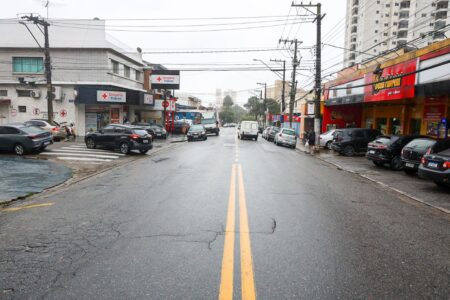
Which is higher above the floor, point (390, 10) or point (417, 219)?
point (390, 10)

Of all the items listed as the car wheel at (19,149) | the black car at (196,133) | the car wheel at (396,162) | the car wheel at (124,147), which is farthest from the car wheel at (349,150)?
the car wheel at (19,149)

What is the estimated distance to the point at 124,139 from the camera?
18.5 m

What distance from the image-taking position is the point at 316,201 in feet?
25.5

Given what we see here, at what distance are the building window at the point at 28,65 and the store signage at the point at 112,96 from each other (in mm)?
6571

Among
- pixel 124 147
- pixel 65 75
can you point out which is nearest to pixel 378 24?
pixel 65 75

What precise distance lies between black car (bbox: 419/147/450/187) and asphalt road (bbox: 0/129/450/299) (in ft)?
5.67

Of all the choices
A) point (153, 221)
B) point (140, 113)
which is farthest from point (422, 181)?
point (140, 113)

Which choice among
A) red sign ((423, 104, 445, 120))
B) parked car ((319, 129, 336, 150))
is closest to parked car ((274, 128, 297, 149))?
parked car ((319, 129, 336, 150))

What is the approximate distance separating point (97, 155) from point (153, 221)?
12.6 metres

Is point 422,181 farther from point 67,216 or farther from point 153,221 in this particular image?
point 67,216

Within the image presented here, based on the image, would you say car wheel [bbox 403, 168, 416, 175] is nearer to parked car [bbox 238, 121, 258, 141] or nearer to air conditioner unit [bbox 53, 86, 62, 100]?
parked car [bbox 238, 121, 258, 141]

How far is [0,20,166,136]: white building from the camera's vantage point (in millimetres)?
29578

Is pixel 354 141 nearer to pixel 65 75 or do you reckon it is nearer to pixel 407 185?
pixel 407 185

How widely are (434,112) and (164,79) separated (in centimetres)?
2933
